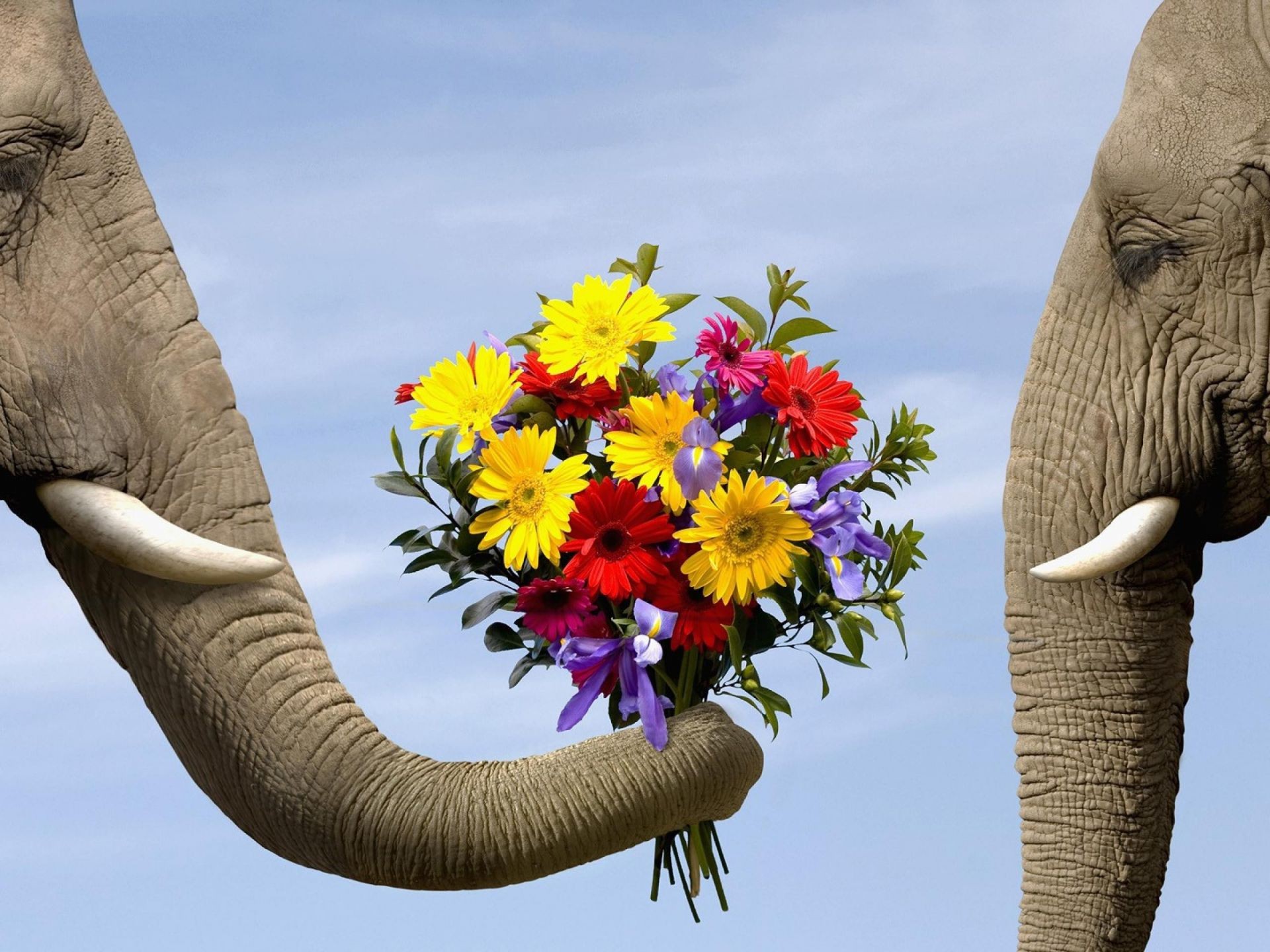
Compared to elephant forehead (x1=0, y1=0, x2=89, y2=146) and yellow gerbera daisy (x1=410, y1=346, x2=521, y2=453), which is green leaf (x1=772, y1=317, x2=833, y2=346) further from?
elephant forehead (x1=0, y1=0, x2=89, y2=146)

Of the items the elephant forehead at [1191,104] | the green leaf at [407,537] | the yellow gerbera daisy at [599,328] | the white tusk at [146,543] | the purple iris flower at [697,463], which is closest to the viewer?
the white tusk at [146,543]

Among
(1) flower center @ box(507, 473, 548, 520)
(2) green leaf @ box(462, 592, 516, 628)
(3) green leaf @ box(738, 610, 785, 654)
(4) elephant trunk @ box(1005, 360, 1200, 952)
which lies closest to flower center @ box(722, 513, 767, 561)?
(3) green leaf @ box(738, 610, 785, 654)

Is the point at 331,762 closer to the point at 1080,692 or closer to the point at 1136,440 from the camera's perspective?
the point at 1080,692

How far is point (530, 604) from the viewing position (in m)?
4.27

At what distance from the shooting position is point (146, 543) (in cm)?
409

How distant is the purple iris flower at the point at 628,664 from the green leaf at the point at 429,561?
285 millimetres

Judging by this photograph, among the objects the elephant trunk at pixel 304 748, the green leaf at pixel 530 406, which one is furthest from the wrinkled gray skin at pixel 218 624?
the green leaf at pixel 530 406

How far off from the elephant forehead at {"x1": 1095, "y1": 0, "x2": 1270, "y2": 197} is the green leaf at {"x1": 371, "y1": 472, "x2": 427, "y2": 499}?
145 cm

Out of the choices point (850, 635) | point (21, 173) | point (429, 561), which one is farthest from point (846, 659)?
point (21, 173)

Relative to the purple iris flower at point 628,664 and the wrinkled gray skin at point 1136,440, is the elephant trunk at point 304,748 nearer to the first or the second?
the purple iris flower at point 628,664

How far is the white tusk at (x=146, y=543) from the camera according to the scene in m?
4.08

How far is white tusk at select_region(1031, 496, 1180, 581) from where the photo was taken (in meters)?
4.51

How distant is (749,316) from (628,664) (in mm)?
708

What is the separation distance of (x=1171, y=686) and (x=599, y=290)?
1428 mm
